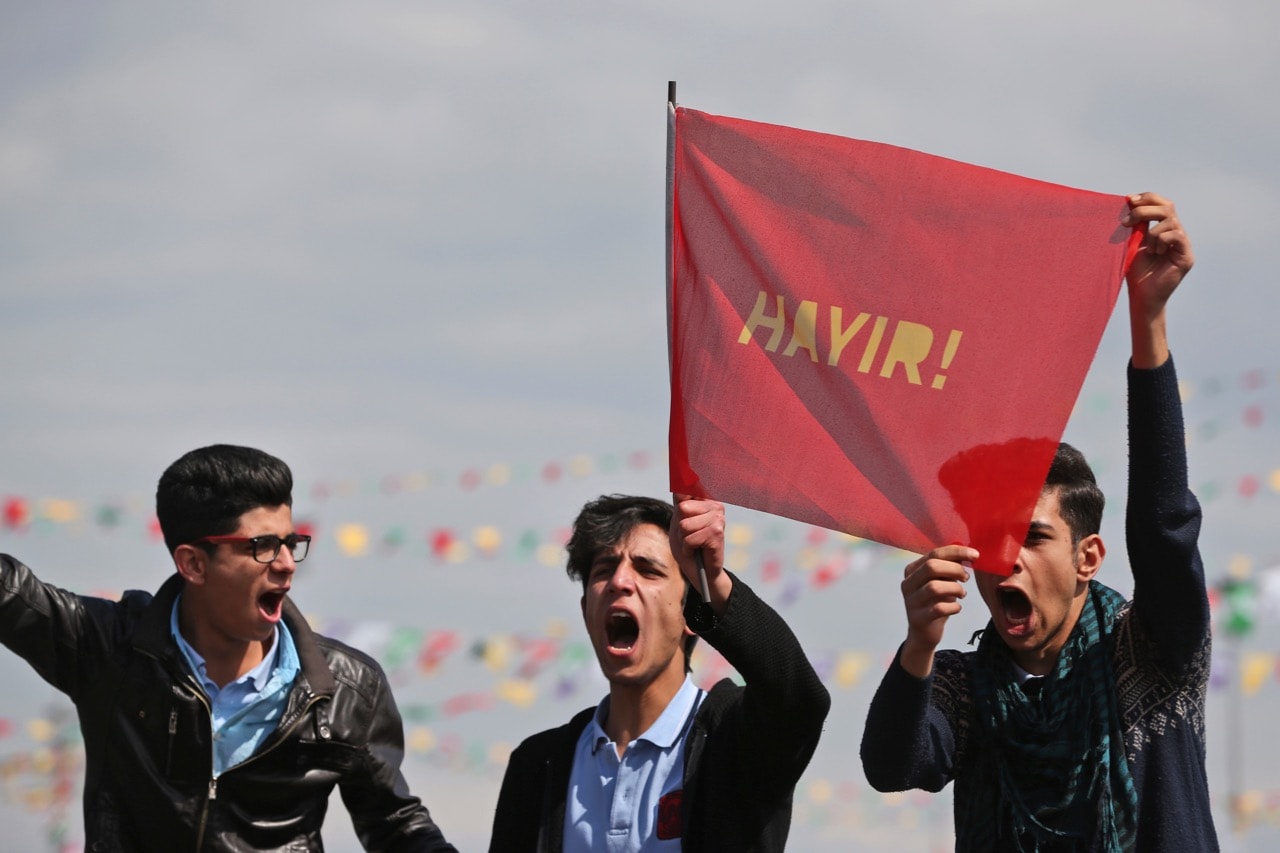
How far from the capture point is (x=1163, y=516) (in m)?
3.89

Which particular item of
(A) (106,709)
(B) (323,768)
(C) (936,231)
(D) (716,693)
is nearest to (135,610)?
(A) (106,709)

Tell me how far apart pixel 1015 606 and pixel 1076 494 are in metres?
0.33

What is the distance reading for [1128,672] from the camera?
163 inches

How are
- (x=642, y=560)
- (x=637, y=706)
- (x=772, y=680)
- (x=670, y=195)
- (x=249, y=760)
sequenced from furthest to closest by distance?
1. (x=249, y=760)
2. (x=642, y=560)
3. (x=637, y=706)
4. (x=670, y=195)
5. (x=772, y=680)

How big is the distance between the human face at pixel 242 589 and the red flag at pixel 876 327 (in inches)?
59.3

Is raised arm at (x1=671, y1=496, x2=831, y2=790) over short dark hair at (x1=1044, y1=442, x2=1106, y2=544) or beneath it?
beneath

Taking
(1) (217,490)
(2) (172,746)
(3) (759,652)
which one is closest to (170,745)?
(2) (172,746)

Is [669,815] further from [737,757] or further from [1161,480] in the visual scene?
[1161,480]

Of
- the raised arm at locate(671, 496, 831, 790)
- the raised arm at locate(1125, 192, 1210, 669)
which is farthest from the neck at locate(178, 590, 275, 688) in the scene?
the raised arm at locate(1125, 192, 1210, 669)

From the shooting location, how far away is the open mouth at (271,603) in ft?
17.4

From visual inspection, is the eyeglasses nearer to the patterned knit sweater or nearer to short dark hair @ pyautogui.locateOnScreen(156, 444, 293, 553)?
short dark hair @ pyautogui.locateOnScreen(156, 444, 293, 553)

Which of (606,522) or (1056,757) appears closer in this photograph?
(1056,757)

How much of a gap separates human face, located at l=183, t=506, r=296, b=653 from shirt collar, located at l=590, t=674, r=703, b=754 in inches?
40.8

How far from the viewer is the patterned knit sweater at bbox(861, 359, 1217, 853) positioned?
12.8 feet
